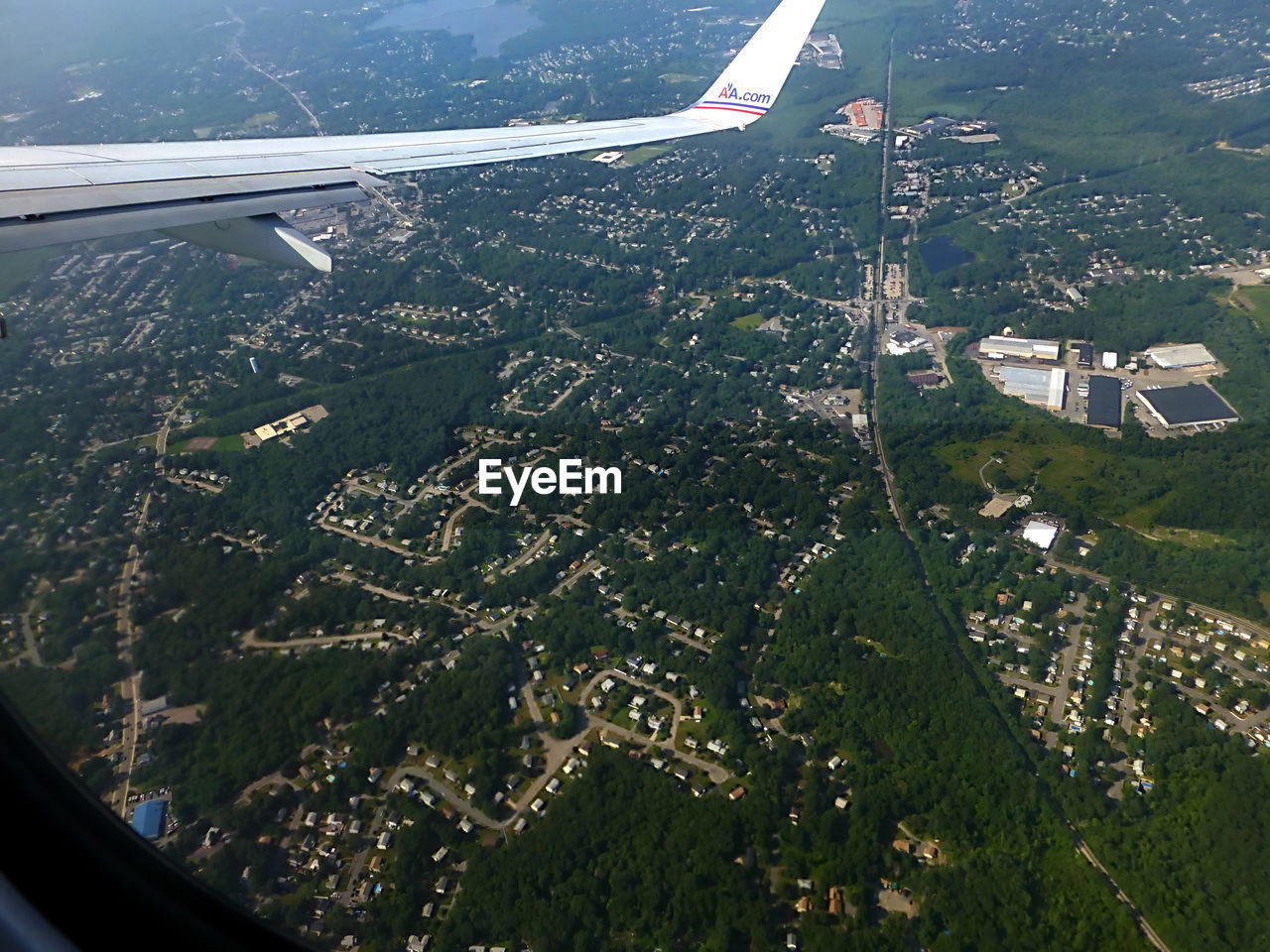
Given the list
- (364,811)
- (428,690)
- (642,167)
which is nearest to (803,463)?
(428,690)

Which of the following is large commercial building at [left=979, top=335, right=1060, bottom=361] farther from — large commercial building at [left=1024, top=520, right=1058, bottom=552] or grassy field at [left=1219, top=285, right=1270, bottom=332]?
large commercial building at [left=1024, top=520, right=1058, bottom=552]

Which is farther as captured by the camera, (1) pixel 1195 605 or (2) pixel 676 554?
(2) pixel 676 554

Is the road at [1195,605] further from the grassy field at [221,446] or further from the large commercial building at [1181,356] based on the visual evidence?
the grassy field at [221,446]

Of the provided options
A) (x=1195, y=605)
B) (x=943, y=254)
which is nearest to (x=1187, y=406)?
(x=1195, y=605)

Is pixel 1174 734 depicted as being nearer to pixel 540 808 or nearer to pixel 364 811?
pixel 540 808

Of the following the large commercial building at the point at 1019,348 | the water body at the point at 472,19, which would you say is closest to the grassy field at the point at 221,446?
the large commercial building at the point at 1019,348

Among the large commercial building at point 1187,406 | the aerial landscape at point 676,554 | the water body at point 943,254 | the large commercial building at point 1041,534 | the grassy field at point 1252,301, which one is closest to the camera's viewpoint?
the aerial landscape at point 676,554

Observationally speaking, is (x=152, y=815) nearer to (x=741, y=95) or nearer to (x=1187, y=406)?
(x=741, y=95)
